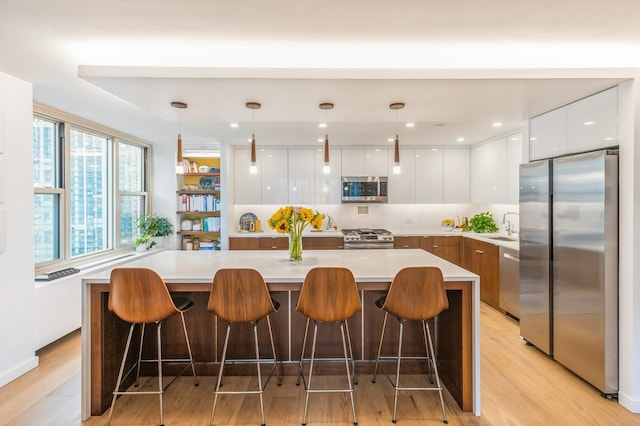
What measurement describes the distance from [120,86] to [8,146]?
1176mm

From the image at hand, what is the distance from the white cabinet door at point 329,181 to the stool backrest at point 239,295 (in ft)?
11.7

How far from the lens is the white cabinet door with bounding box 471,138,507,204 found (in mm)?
4855

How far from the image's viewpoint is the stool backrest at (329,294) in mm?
2217

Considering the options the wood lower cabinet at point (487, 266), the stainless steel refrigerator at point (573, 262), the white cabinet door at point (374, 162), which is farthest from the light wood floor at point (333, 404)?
the white cabinet door at point (374, 162)

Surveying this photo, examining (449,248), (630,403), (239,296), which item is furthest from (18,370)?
(449,248)

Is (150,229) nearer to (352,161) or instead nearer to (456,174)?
(352,161)

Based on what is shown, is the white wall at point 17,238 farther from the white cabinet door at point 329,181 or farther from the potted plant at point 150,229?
the white cabinet door at point 329,181

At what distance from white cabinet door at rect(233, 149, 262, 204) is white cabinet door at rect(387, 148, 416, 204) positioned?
2217 mm

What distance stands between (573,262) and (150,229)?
5.27m

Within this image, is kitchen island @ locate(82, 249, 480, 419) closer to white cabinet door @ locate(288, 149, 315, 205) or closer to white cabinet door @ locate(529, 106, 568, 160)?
white cabinet door @ locate(529, 106, 568, 160)

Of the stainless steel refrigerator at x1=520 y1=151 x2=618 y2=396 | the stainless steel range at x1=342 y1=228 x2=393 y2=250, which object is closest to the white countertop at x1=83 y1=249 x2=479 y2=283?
the stainless steel refrigerator at x1=520 y1=151 x2=618 y2=396

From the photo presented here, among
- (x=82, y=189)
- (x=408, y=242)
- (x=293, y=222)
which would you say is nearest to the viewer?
(x=293, y=222)

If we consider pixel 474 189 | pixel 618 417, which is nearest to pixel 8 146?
pixel 618 417

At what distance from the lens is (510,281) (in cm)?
→ 407
